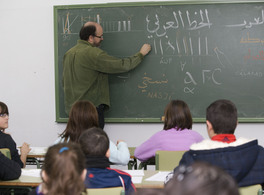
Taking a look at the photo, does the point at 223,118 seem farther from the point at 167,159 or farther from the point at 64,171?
the point at 64,171

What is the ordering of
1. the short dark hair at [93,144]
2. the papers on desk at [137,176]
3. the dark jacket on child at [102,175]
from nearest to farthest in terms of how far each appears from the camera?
1. the dark jacket on child at [102,175]
2. the short dark hair at [93,144]
3. the papers on desk at [137,176]

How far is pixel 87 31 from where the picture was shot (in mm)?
4859

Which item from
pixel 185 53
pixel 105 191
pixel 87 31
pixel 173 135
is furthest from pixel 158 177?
pixel 87 31

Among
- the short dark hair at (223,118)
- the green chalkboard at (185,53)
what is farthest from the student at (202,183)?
the green chalkboard at (185,53)

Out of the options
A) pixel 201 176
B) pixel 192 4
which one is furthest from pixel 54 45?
pixel 201 176

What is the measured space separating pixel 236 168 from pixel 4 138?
2.10 metres

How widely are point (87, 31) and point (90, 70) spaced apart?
1.57 feet

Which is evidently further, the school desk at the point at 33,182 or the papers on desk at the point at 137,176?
the papers on desk at the point at 137,176

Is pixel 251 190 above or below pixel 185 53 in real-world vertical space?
below

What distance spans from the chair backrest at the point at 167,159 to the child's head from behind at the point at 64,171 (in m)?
1.41

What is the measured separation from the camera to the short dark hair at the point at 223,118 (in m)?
2.37

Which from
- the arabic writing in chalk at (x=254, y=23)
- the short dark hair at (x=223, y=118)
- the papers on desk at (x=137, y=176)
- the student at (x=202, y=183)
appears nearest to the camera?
the student at (x=202, y=183)

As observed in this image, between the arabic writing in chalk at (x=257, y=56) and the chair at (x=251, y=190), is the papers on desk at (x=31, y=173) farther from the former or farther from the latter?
the arabic writing in chalk at (x=257, y=56)

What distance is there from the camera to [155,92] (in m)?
4.99
